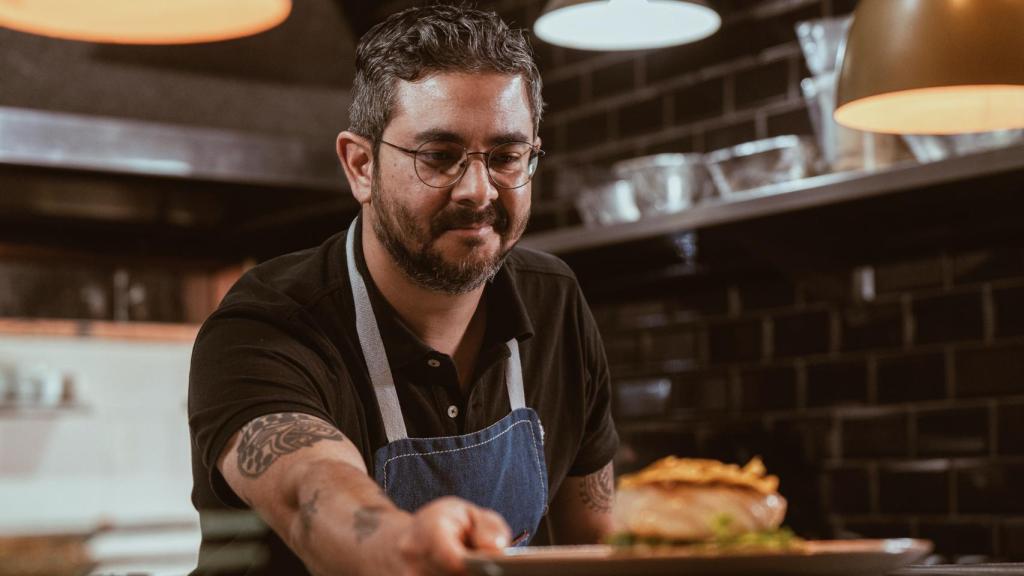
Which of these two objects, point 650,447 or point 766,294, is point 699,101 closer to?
point 766,294

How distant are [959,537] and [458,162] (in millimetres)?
1764

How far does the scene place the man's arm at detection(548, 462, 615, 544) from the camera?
2238 millimetres

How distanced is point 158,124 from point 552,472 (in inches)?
101

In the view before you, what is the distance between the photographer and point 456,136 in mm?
1812

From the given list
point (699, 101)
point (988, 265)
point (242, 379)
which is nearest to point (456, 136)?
point (242, 379)

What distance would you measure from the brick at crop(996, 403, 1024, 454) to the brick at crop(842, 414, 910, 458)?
24cm

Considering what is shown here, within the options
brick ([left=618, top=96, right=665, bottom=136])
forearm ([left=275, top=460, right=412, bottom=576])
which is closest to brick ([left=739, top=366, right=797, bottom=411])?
brick ([left=618, top=96, right=665, bottom=136])

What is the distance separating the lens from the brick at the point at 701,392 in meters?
3.71

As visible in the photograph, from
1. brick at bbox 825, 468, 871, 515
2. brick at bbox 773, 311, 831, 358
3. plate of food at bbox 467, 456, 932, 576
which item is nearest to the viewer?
plate of food at bbox 467, 456, 932, 576

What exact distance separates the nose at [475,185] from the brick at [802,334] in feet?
5.82

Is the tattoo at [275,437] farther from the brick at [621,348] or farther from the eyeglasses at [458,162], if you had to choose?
the brick at [621,348]

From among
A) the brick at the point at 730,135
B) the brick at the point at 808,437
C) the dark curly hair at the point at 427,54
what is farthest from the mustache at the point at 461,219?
the brick at the point at 730,135

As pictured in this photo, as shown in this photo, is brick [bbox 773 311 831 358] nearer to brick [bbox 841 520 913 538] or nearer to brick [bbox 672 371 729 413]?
brick [bbox 672 371 729 413]

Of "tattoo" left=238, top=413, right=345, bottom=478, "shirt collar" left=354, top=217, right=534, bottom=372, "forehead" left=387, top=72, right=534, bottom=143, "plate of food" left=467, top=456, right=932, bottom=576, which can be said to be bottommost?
"plate of food" left=467, top=456, right=932, bottom=576
